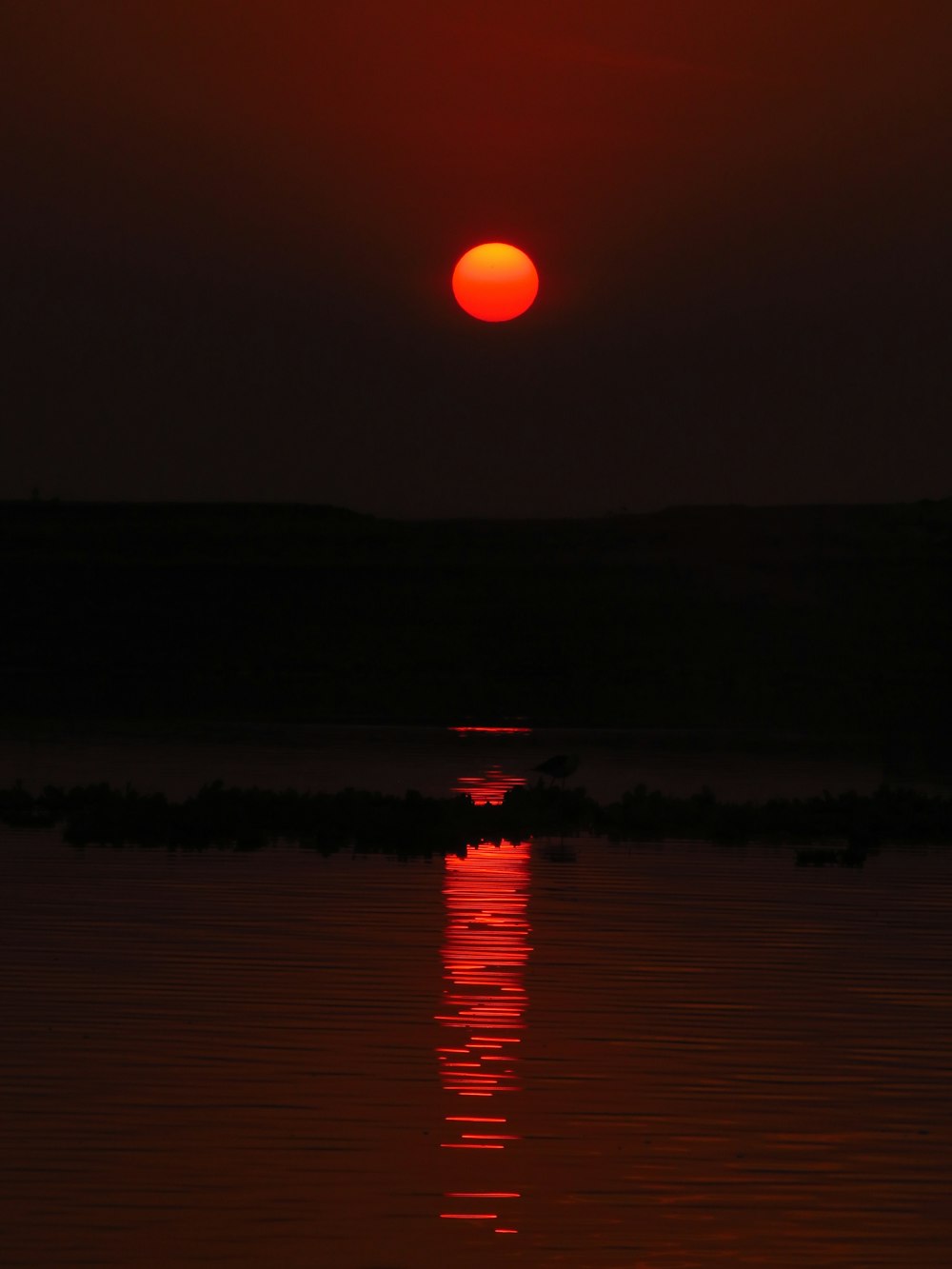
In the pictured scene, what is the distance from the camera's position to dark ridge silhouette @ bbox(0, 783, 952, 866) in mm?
22625

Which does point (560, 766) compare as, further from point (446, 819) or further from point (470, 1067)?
point (470, 1067)

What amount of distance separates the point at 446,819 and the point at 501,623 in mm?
50146

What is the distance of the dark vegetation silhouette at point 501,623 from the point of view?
54250 millimetres

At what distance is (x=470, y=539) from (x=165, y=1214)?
310ft

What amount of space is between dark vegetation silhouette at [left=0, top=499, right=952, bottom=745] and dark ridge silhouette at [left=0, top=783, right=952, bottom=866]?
16.1 meters

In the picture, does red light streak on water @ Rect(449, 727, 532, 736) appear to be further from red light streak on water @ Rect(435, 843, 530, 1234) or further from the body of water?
the body of water

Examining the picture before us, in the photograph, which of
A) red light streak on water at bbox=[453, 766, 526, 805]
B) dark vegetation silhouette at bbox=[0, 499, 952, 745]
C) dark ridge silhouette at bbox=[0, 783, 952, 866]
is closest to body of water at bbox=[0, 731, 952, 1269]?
dark ridge silhouette at bbox=[0, 783, 952, 866]

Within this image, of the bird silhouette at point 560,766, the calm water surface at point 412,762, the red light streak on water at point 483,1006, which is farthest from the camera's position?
the calm water surface at point 412,762

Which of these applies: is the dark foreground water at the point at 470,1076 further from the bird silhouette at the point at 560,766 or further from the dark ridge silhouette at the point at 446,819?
the bird silhouette at the point at 560,766

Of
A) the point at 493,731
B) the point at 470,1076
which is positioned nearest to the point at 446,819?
Answer: the point at 470,1076

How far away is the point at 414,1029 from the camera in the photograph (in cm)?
1295

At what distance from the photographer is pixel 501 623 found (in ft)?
241

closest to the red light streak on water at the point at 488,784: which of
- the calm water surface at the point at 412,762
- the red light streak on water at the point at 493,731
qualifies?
the calm water surface at the point at 412,762

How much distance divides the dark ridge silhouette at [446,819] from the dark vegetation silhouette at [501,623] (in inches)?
635
